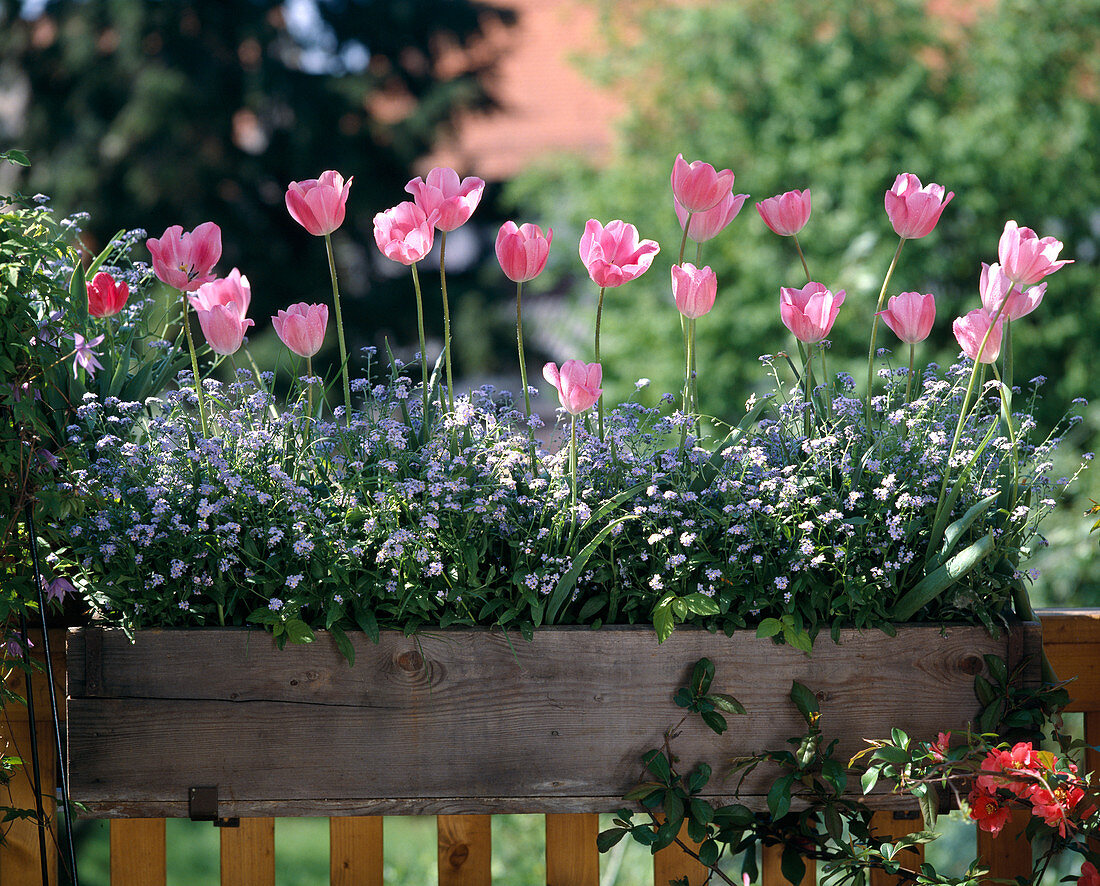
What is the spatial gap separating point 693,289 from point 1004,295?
0.39 meters

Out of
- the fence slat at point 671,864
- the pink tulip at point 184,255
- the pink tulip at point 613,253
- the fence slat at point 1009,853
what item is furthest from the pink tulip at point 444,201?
the fence slat at point 1009,853

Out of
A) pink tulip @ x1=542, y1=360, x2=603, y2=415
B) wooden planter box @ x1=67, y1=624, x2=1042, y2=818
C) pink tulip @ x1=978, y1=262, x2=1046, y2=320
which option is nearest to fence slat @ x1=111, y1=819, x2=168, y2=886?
wooden planter box @ x1=67, y1=624, x2=1042, y2=818

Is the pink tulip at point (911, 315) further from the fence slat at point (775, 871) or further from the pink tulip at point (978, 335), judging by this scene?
the fence slat at point (775, 871)

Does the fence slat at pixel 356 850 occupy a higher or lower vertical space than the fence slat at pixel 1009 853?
higher

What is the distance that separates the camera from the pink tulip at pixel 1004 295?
1.21m

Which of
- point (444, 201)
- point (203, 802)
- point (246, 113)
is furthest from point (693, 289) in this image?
point (246, 113)

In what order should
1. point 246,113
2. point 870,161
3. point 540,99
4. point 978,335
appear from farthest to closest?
point 540,99
point 246,113
point 870,161
point 978,335

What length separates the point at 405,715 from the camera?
1181 mm

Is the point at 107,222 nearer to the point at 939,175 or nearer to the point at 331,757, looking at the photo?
the point at 939,175

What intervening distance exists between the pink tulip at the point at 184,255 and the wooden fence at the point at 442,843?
0.52 m

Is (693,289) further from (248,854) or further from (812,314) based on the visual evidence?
(248,854)

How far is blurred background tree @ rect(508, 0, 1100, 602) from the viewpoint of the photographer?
456 centimetres

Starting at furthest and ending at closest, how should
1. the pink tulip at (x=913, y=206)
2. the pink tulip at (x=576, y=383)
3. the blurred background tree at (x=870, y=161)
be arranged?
the blurred background tree at (x=870, y=161) → the pink tulip at (x=913, y=206) → the pink tulip at (x=576, y=383)

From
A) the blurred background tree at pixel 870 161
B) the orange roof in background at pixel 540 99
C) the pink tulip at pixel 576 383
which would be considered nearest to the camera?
the pink tulip at pixel 576 383
